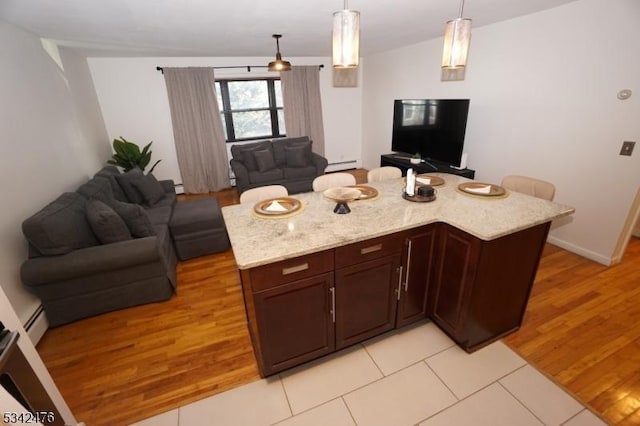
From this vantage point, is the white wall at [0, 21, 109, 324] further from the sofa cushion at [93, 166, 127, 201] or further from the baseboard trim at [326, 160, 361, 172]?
the baseboard trim at [326, 160, 361, 172]

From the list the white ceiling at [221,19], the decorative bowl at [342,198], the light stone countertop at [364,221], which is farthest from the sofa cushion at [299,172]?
the decorative bowl at [342,198]

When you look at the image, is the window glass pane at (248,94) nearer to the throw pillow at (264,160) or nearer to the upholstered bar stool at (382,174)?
the throw pillow at (264,160)

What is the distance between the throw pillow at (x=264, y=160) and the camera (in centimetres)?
486

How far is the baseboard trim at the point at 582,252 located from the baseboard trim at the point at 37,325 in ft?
15.9

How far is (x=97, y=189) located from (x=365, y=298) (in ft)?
9.57

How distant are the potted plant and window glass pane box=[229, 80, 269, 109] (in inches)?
69.6

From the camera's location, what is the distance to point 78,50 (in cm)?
388

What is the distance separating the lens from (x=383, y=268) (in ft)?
5.91

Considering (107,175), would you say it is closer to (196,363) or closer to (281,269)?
(196,363)

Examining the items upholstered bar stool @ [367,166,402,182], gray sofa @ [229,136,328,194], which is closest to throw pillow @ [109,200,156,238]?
upholstered bar stool @ [367,166,402,182]

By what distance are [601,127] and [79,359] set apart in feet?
15.0

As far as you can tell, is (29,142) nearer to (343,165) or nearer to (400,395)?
(400,395)

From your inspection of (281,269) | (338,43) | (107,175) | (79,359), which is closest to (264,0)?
(338,43)


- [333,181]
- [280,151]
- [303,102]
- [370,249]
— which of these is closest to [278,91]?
[303,102]
